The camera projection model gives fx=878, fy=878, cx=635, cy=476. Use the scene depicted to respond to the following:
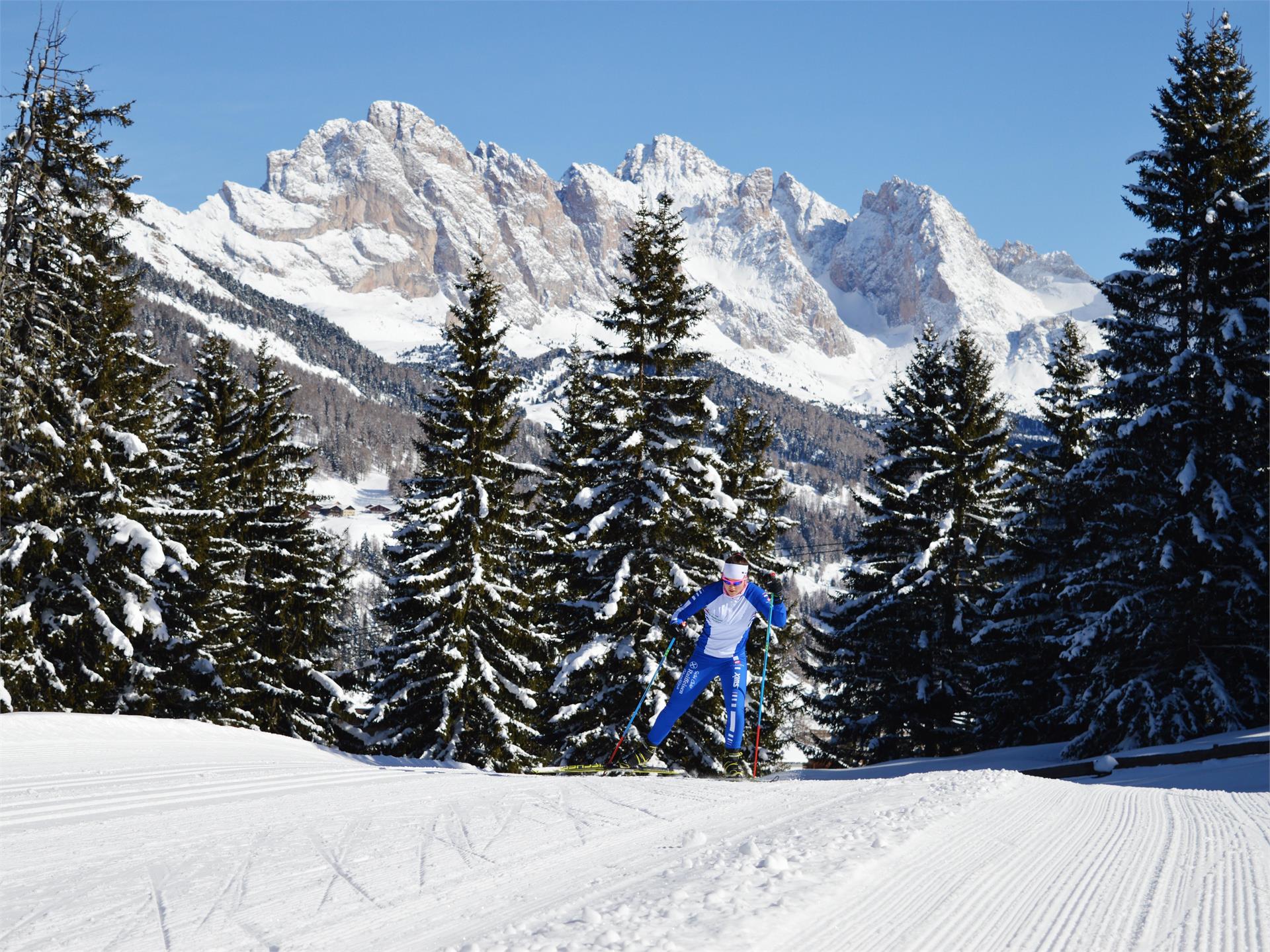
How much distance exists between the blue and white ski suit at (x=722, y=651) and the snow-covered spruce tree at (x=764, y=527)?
11.2 metres

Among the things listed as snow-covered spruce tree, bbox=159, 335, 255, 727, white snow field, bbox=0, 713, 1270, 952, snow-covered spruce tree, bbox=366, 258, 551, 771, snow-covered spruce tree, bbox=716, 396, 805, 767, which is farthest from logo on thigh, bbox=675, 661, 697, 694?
snow-covered spruce tree, bbox=159, 335, 255, 727

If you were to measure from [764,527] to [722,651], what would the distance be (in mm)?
15908

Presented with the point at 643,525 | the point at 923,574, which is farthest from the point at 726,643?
the point at 923,574

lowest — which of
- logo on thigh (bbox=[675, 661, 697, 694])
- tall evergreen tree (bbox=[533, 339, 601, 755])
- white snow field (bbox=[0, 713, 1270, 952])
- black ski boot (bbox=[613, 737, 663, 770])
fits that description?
black ski boot (bbox=[613, 737, 663, 770])

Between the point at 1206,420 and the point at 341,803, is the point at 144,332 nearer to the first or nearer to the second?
the point at 341,803

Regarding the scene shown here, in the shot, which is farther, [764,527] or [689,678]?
[764,527]

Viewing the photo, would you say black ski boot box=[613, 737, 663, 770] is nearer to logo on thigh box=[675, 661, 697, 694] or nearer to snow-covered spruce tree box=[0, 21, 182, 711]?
logo on thigh box=[675, 661, 697, 694]

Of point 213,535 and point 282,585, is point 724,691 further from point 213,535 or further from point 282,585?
point 282,585

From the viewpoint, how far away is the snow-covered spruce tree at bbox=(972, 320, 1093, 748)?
2011 centimetres

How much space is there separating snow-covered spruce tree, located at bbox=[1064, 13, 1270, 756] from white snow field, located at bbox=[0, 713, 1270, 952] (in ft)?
26.0

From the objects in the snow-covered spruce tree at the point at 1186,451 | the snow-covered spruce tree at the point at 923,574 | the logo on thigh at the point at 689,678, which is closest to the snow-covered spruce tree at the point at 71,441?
the logo on thigh at the point at 689,678

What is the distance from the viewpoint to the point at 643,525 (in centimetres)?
1822

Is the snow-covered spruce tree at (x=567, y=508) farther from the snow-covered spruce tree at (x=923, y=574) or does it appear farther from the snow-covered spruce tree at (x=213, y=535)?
the snow-covered spruce tree at (x=213, y=535)

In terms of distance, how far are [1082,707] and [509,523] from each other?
13.3 metres
